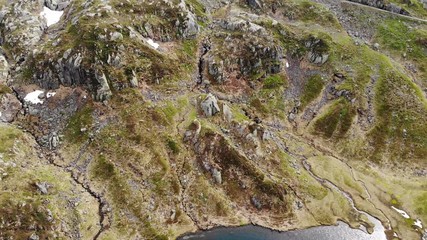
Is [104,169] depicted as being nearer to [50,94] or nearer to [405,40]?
[50,94]

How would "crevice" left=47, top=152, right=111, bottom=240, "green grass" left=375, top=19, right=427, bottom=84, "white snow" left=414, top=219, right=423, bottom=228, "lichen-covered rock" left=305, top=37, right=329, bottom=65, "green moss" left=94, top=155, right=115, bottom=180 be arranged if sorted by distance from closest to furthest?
"crevice" left=47, top=152, right=111, bottom=240 → "white snow" left=414, top=219, right=423, bottom=228 → "green moss" left=94, top=155, right=115, bottom=180 → "lichen-covered rock" left=305, top=37, right=329, bottom=65 → "green grass" left=375, top=19, right=427, bottom=84

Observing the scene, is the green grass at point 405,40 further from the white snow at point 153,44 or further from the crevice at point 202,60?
the white snow at point 153,44

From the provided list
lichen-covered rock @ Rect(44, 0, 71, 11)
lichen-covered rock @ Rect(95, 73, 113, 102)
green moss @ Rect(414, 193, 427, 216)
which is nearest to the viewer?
green moss @ Rect(414, 193, 427, 216)

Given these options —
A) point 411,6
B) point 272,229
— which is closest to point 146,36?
point 272,229

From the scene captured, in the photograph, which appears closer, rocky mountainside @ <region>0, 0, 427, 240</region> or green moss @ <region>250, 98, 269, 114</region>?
rocky mountainside @ <region>0, 0, 427, 240</region>

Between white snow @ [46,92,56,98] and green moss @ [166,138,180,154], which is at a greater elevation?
green moss @ [166,138,180,154]

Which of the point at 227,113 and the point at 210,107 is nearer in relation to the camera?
the point at 210,107

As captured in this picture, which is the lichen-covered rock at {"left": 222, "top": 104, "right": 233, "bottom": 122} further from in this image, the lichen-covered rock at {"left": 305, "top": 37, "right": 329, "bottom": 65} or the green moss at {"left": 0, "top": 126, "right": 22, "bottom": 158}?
the green moss at {"left": 0, "top": 126, "right": 22, "bottom": 158}

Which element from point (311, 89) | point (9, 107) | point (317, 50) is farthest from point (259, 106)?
point (9, 107)

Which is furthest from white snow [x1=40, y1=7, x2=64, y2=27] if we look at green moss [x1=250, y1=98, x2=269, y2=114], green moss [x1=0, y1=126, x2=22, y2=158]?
green moss [x1=250, y1=98, x2=269, y2=114]
